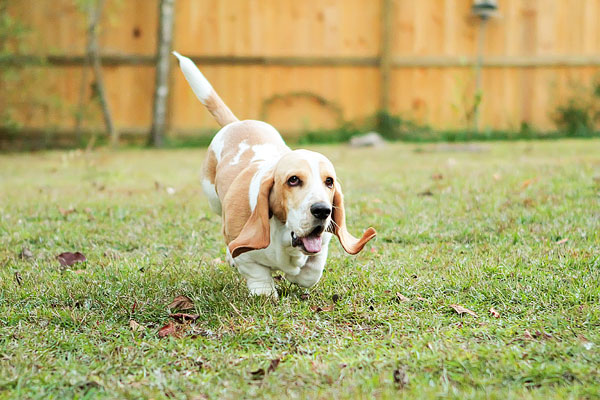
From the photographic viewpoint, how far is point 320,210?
2.62 meters

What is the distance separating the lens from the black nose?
2.62m

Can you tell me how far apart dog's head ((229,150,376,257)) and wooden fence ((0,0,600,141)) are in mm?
7560

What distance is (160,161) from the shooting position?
8336 millimetres

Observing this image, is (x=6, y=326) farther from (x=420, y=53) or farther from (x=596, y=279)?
(x=420, y=53)

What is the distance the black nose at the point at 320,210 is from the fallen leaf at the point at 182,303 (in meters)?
0.71

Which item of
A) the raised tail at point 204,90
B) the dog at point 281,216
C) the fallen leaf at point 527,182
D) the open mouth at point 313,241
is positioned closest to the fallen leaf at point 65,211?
the raised tail at point 204,90

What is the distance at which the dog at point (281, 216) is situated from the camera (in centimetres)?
271

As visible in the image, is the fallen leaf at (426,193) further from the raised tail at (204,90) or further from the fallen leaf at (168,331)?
the fallen leaf at (168,331)

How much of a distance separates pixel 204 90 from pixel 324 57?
20.6 ft

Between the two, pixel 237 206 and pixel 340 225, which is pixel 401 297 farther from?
pixel 237 206

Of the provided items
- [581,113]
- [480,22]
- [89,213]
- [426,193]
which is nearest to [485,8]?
[480,22]

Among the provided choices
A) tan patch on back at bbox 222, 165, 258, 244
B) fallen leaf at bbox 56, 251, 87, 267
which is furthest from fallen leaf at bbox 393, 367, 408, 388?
fallen leaf at bbox 56, 251, 87, 267

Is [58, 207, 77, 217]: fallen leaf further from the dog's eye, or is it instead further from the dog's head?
the dog's eye

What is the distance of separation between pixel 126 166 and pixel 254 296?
5.27 metres
